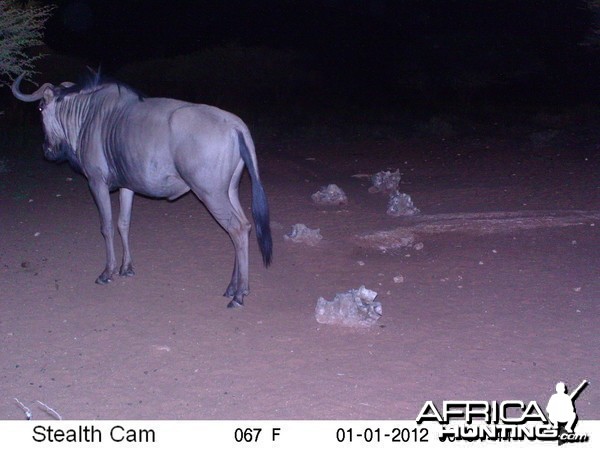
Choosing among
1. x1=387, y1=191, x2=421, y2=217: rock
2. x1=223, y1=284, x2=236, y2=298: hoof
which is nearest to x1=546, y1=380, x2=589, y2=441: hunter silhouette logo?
x1=223, y1=284, x2=236, y2=298: hoof

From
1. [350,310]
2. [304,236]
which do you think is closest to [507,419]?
[350,310]

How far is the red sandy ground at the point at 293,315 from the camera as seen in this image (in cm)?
448

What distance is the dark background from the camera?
824 inches

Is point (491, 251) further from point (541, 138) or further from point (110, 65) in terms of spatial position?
point (110, 65)

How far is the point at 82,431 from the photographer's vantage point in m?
4.02

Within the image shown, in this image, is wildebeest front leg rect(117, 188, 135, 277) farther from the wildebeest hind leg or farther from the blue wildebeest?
the wildebeest hind leg

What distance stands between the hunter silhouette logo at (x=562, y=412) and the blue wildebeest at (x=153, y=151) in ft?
9.07

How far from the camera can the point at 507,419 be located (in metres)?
4.03

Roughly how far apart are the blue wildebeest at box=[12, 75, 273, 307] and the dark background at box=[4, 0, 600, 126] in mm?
9484

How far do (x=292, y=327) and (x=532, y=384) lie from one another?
6.00 ft

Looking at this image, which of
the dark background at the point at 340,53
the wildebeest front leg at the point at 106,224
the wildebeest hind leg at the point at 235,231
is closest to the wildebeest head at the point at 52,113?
the wildebeest front leg at the point at 106,224

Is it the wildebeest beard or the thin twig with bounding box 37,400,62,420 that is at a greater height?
the wildebeest beard

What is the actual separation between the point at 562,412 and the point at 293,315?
2.34 m

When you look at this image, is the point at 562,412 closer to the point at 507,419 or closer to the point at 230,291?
the point at 507,419
